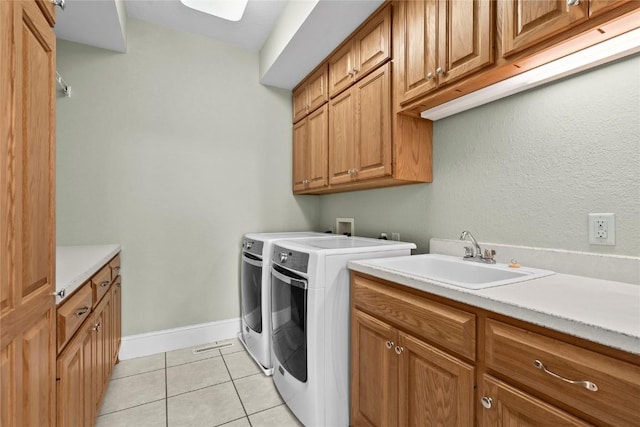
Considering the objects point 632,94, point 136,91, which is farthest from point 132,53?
point 632,94

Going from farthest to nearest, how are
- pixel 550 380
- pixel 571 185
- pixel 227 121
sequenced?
1. pixel 227 121
2. pixel 571 185
3. pixel 550 380

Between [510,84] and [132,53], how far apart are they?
2668 mm

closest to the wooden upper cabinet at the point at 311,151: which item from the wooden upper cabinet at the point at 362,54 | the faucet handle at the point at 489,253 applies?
the wooden upper cabinet at the point at 362,54

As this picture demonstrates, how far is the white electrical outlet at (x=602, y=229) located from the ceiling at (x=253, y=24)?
1566mm

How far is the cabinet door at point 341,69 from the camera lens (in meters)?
2.07

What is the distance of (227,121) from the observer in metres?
2.72

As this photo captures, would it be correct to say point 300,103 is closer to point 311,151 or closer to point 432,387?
point 311,151

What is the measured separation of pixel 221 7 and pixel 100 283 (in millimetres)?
2111

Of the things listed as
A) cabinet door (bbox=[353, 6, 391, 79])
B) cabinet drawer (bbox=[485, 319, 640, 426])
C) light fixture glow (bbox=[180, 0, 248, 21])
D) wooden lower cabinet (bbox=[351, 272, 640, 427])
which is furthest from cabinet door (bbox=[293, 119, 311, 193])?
cabinet drawer (bbox=[485, 319, 640, 426])

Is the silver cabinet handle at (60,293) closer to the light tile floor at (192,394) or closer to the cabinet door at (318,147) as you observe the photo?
the light tile floor at (192,394)

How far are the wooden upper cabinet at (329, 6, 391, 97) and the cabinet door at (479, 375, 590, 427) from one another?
1.66 meters

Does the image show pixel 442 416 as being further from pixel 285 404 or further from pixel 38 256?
pixel 38 256

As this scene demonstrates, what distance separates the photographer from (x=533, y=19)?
3.42 ft

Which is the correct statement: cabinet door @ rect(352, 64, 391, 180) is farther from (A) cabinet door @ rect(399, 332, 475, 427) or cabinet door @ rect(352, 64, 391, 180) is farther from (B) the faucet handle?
(A) cabinet door @ rect(399, 332, 475, 427)
